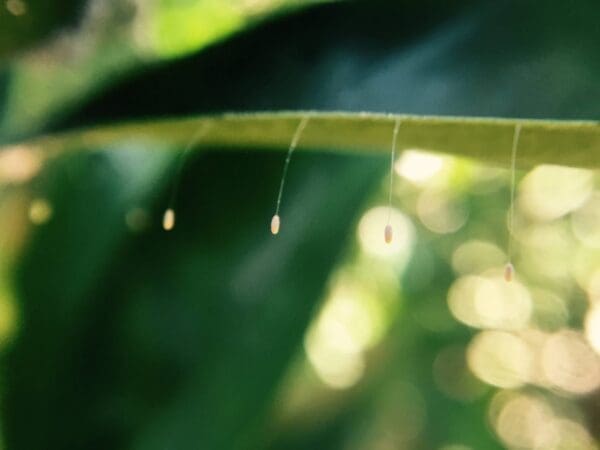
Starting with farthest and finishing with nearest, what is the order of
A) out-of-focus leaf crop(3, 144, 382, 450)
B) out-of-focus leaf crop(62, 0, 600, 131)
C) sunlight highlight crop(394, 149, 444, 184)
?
sunlight highlight crop(394, 149, 444, 184) → out-of-focus leaf crop(3, 144, 382, 450) → out-of-focus leaf crop(62, 0, 600, 131)

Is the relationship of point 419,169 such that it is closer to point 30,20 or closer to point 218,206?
point 218,206

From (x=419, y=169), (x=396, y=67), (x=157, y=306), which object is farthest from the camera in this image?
(x=419, y=169)

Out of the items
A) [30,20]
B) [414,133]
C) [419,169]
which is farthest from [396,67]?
[419,169]

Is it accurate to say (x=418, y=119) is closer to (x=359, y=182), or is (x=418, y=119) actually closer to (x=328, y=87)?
(x=328, y=87)

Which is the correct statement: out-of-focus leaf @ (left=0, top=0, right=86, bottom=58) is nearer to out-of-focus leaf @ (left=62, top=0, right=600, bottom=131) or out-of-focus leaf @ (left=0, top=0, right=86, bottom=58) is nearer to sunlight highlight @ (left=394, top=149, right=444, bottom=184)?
out-of-focus leaf @ (left=62, top=0, right=600, bottom=131)

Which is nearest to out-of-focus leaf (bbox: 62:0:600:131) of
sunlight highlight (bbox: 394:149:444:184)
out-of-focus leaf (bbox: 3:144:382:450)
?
out-of-focus leaf (bbox: 3:144:382:450)

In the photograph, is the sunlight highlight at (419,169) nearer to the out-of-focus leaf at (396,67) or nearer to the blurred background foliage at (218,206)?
the blurred background foliage at (218,206)

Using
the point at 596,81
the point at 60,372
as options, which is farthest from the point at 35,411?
the point at 596,81

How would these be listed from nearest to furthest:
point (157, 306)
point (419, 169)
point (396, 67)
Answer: point (396, 67)
point (157, 306)
point (419, 169)

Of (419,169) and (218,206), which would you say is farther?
(419,169)
